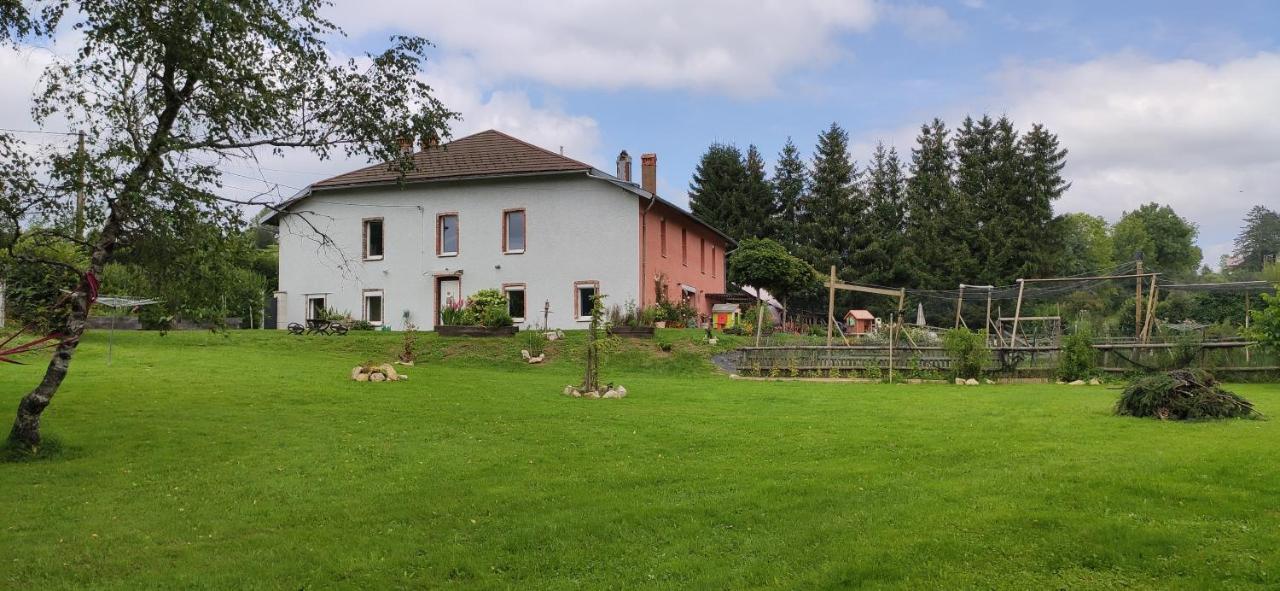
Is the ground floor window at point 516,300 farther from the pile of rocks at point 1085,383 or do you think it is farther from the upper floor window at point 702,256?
the pile of rocks at point 1085,383

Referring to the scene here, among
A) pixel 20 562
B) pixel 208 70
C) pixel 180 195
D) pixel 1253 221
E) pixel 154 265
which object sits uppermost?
pixel 1253 221

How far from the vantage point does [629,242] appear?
2994cm

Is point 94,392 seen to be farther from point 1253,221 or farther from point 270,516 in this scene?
point 1253,221

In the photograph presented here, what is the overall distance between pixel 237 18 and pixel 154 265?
9.80 feet

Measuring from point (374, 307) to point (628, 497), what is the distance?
1101 inches

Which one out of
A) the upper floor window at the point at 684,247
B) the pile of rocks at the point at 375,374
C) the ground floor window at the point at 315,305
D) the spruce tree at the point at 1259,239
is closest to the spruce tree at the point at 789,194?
the upper floor window at the point at 684,247

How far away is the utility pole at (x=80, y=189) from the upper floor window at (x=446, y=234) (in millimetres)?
22782

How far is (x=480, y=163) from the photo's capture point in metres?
32.1

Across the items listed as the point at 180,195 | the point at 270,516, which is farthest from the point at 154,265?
the point at 270,516

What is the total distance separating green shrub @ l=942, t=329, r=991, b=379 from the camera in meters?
20.3

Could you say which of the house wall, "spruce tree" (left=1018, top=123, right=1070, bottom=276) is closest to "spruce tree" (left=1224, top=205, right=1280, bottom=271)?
"spruce tree" (left=1018, top=123, right=1070, bottom=276)

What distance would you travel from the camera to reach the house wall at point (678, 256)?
30750 millimetres

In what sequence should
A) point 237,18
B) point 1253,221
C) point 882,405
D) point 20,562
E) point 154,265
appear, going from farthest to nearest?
point 1253,221 → point 882,405 → point 154,265 → point 237,18 → point 20,562

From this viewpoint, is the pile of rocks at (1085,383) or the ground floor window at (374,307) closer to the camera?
the pile of rocks at (1085,383)
